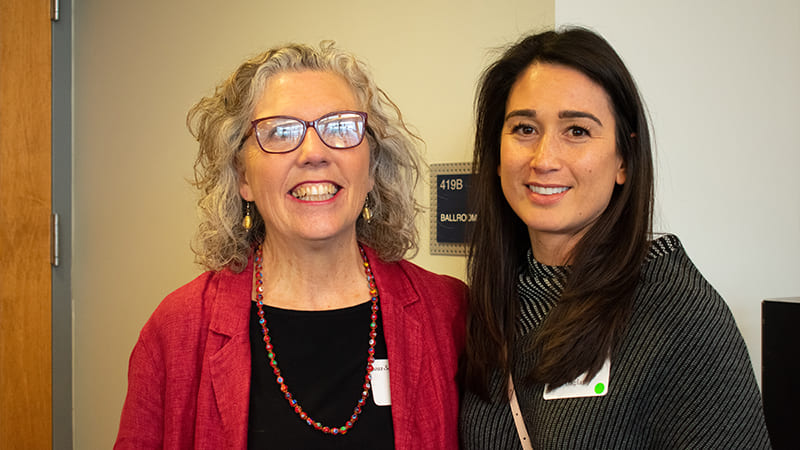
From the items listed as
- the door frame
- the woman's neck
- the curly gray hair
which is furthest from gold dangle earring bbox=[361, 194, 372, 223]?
the door frame

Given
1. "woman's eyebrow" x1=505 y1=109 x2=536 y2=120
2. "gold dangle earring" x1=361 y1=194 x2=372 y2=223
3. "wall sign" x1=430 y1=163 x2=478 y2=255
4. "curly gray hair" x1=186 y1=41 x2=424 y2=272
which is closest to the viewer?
"woman's eyebrow" x1=505 y1=109 x2=536 y2=120

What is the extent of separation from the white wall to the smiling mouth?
1117 mm

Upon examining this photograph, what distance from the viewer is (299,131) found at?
5.06ft

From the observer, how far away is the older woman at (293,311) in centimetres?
151

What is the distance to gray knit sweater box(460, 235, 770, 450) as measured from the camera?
47.6 inches

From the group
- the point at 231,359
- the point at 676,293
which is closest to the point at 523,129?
the point at 676,293

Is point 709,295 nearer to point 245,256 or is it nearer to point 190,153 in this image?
point 245,256

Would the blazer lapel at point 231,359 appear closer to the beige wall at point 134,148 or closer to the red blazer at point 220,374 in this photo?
the red blazer at point 220,374

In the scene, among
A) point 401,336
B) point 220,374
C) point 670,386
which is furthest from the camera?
point 401,336

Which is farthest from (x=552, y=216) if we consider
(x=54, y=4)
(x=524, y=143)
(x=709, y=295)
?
(x=54, y=4)

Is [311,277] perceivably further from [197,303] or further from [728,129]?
[728,129]

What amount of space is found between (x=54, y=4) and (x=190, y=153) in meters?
0.98

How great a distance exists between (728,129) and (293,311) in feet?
5.30

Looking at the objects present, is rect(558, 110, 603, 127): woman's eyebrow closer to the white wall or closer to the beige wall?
the white wall
